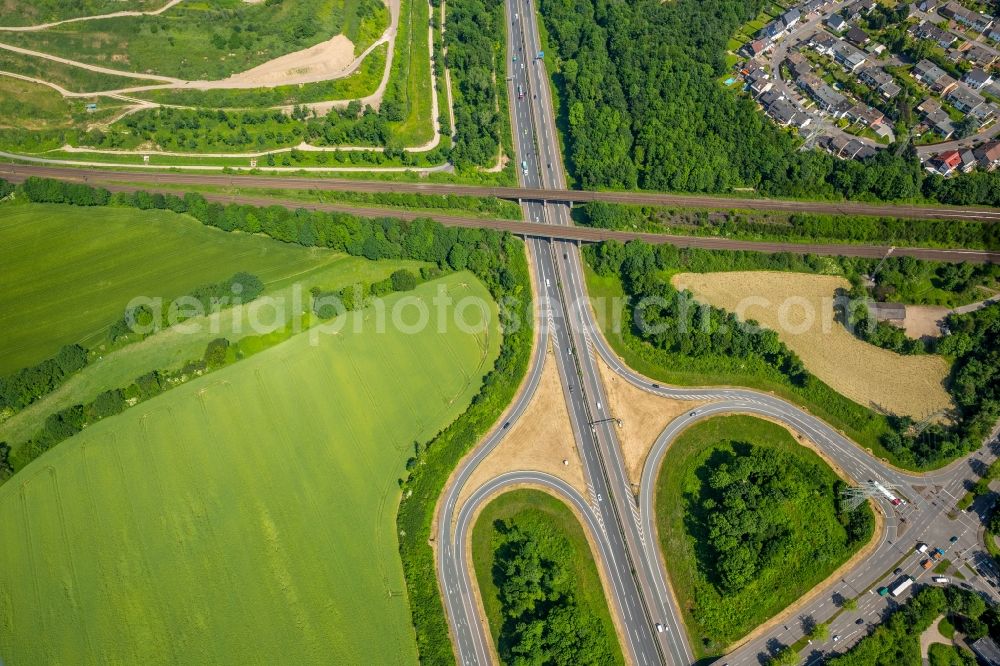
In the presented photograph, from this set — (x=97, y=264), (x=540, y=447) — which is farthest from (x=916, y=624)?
(x=97, y=264)

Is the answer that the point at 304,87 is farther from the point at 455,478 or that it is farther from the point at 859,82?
the point at 859,82

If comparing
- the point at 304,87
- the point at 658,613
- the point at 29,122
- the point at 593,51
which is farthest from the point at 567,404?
the point at 29,122

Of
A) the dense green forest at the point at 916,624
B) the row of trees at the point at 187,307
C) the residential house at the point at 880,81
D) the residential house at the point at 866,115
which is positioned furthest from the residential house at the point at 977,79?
the row of trees at the point at 187,307

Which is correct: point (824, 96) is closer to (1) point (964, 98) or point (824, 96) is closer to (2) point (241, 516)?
(1) point (964, 98)

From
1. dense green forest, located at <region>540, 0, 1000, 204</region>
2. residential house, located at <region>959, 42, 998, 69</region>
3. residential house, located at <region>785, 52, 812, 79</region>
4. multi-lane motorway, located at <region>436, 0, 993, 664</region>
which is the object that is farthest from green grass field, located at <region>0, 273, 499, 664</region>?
residential house, located at <region>959, 42, 998, 69</region>

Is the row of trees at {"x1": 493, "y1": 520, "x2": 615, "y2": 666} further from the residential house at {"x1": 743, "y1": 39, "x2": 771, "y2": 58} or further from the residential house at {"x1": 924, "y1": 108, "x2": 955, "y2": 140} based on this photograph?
the residential house at {"x1": 743, "y1": 39, "x2": 771, "y2": 58}
